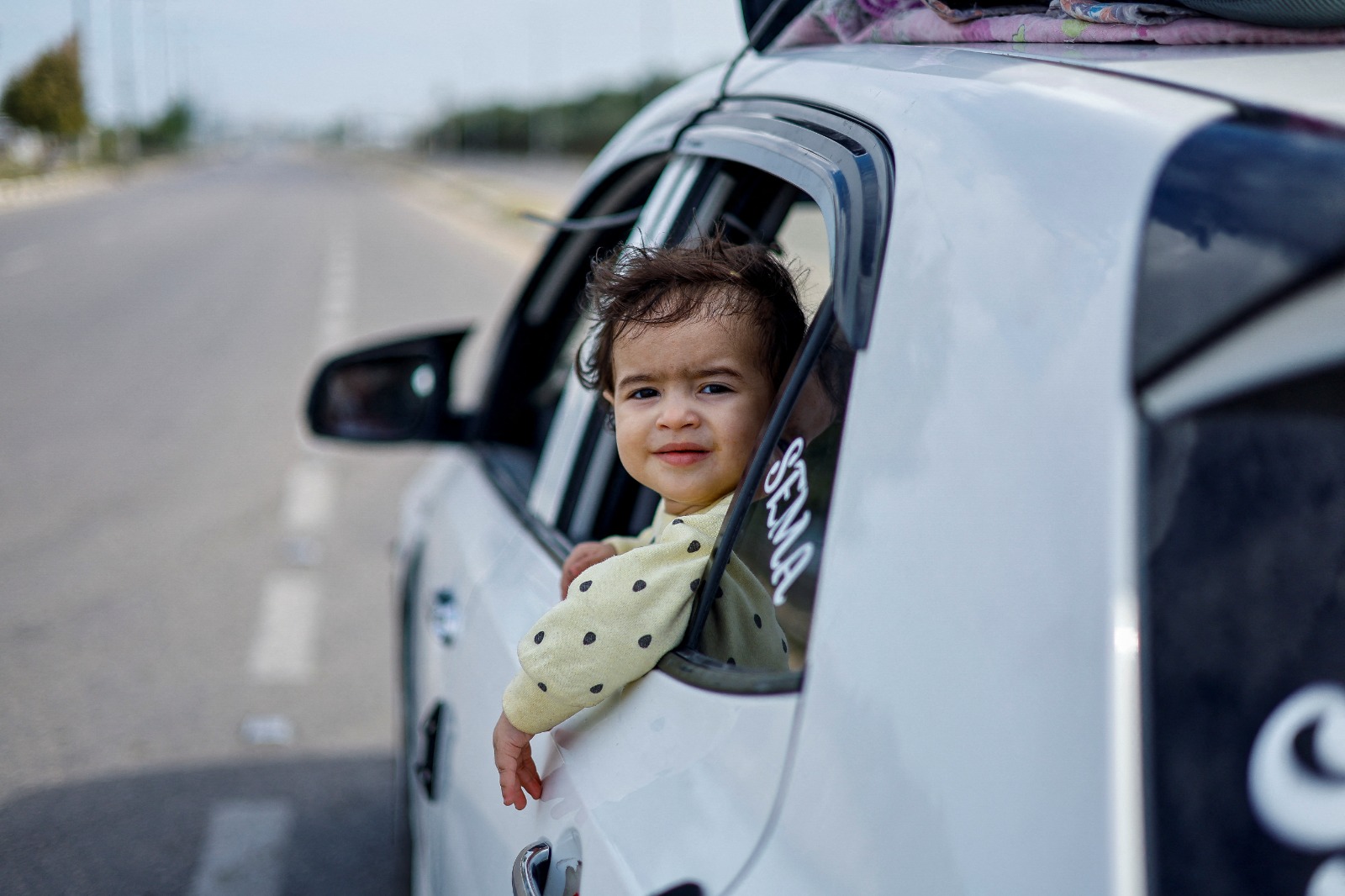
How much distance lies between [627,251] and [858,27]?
0.48m

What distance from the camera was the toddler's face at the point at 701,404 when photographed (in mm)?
1521

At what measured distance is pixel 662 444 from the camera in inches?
61.1

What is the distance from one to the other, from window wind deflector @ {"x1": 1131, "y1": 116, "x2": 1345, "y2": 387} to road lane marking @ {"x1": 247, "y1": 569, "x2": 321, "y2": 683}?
4157 millimetres

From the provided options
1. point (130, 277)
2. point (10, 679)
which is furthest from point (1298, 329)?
point (130, 277)

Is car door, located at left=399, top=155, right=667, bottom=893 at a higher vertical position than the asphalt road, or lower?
higher

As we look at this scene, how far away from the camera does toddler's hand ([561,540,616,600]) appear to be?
1.68 m

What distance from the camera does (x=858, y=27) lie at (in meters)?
1.79

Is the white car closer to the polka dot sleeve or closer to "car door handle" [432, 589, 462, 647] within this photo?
the polka dot sleeve

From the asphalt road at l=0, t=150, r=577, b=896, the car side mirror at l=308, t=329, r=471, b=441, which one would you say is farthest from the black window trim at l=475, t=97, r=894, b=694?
the asphalt road at l=0, t=150, r=577, b=896

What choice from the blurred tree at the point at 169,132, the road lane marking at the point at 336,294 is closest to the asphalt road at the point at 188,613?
the road lane marking at the point at 336,294

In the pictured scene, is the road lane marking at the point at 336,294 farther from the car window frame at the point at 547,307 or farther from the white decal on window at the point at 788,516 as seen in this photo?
the white decal on window at the point at 788,516

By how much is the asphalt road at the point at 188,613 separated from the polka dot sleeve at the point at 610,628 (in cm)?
198

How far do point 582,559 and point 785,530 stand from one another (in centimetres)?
51

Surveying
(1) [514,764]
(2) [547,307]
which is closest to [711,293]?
(1) [514,764]
